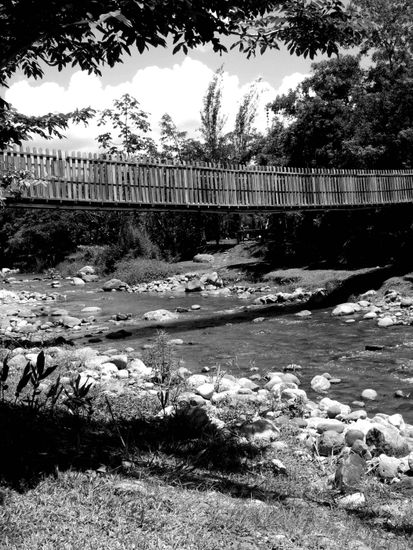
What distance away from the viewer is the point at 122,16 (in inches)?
98.7

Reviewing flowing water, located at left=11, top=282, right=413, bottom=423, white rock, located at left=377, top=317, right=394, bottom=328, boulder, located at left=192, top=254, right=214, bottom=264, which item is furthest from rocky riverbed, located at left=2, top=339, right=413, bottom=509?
boulder, located at left=192, top=254, right=214, bottom=264

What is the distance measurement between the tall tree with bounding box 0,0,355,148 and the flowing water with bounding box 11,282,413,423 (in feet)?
13.6

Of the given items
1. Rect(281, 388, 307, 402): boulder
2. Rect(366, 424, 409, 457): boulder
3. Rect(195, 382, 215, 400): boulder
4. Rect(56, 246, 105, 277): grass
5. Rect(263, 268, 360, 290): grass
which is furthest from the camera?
Rect(56, 246, 105, 277): grass

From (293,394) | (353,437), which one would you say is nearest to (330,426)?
(353,437)

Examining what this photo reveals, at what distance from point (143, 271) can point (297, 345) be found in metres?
15.6

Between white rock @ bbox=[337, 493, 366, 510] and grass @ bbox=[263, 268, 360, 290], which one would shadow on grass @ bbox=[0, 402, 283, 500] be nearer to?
white rock @ bbox=[337, 493, 366, 510]

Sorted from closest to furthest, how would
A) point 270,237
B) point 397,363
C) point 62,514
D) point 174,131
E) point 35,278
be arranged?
point 62,514, point 397,363, point 270,237, point 35,278, point 174,131

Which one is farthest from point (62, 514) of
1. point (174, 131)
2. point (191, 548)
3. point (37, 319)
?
point (174, 131)

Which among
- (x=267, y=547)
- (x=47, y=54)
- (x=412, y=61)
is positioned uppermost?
(x=412, y=61)

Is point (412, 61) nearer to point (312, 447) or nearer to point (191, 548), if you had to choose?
point (312, 447)

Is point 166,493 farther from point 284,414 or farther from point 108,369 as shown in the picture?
point 108,369

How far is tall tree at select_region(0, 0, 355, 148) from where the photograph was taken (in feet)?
8.74

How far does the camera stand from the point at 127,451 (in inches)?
138

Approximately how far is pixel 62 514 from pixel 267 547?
98cm
